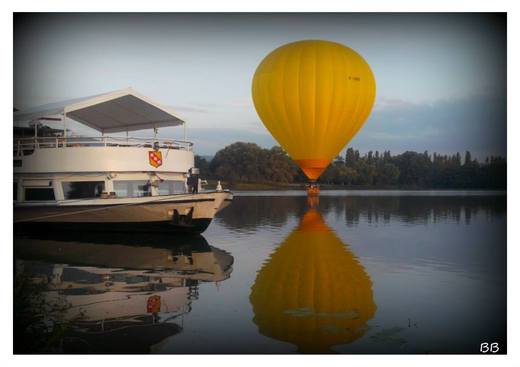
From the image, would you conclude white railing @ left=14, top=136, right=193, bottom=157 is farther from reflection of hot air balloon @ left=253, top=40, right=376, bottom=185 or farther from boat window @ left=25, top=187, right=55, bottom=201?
reflection of hot air balloon @ left=253, top=40, right=376, bottom=185

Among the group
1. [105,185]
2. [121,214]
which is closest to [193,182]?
[121,214]

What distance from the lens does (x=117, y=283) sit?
13680 mm

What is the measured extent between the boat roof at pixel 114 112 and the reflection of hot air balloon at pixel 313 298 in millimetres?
6493

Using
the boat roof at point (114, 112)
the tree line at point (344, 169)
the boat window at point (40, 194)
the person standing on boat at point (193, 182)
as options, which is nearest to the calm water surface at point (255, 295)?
the boat window at point (40, 194)

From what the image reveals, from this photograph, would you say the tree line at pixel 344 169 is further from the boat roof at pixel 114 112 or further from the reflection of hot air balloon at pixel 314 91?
the boat roof at pixel 114 112

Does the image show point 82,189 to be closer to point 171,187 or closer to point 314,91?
point 171,187

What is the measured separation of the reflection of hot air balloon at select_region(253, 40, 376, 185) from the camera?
88.7 ft

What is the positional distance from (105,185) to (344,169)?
44.4 meters

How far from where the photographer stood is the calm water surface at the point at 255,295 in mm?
9562

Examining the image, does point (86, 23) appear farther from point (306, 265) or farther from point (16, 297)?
point (306, 265)

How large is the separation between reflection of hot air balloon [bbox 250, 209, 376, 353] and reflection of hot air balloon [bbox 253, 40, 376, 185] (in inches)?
377

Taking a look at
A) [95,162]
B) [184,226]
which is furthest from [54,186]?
[184,226]

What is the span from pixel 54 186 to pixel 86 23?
1039 cm

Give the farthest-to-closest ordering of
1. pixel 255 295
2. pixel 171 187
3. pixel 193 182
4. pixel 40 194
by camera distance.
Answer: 1. pixel 171 187
2. pixel 193 182
3. pixel 40 194
4. pixel 255 295
